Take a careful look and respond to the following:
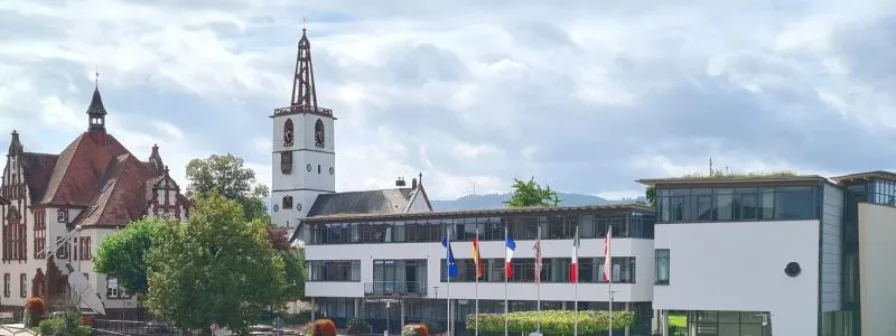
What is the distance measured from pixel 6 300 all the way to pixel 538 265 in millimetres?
65130

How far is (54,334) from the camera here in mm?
72750

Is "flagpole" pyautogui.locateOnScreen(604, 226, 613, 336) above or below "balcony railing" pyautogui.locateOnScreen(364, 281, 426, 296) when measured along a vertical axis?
above

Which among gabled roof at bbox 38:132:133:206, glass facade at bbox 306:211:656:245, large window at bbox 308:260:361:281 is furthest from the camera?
gabled roof at bbox 38:132:133:206

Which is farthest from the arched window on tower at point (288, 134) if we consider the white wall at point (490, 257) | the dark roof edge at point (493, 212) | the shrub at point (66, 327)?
the shrub at point (66, 327)

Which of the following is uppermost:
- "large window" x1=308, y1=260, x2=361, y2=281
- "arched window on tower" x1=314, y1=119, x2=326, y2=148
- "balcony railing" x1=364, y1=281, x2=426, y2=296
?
"arched window on tower" x1=314, y1=119, x2=326, y2=148

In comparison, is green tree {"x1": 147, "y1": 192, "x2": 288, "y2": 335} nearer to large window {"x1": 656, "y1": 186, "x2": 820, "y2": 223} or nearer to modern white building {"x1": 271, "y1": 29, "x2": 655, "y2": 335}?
modern white building {"x1": 271, "y1": 29, "x2": 655, "y2": 335}

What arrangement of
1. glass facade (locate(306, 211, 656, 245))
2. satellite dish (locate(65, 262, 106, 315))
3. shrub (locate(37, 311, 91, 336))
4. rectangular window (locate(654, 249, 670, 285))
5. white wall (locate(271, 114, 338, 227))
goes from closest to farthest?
rectangular window (locate(654, 249, 670, 285)), shrub (locate(37, 311, 91, 336)), glass facade (locate(306, 211, 656, 245)), satellite dish (locate(65, 262, 106, 315)), white wall (locate(271, 114, 338, 227))

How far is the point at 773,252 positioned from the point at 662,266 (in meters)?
6.38

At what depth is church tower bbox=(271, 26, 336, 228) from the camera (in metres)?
137

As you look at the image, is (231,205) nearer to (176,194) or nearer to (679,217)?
(679,217)

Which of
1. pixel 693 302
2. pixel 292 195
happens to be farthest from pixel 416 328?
pixel 292 195

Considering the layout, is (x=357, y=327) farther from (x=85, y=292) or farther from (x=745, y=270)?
(x=745, y=270)

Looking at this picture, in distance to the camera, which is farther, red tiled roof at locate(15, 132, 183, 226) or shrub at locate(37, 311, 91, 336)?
red tiled roof at locate(15, 132, 183, 226)

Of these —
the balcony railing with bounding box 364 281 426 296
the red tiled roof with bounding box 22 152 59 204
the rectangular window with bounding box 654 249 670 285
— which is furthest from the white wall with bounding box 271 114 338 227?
the rectangular window with bounding box 654 249 670 285
